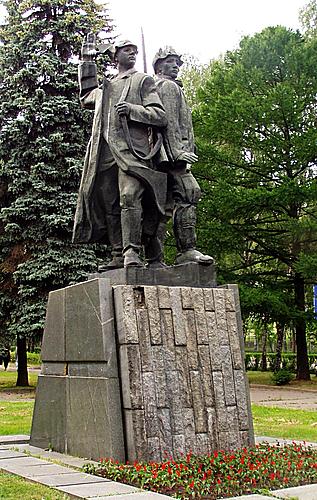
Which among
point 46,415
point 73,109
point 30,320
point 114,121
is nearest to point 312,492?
point 46,415

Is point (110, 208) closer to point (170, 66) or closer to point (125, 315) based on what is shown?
point (125, 315)

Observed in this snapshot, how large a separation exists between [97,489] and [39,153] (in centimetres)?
1513

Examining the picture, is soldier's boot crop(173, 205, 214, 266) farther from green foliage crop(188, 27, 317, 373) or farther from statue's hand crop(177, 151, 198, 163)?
green foliage crop(188, 27, 317, 373)

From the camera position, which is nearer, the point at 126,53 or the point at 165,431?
the point at 165,431

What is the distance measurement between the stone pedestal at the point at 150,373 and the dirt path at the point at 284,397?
7.65 metres

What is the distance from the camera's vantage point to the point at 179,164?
794 centimetres

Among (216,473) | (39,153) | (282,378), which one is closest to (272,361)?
(282,378)

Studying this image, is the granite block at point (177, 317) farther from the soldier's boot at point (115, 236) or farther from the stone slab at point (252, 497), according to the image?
the stone slab at point (252, 497)

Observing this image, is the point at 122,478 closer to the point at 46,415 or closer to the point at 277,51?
the point at 46,415

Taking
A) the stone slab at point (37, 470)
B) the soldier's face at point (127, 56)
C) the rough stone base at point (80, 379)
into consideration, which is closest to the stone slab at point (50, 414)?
the rough stone base at point (80, 379)

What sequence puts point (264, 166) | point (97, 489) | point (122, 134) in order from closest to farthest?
1. point (97, 489)
2. point (122, 134)
3. point (264, 166)

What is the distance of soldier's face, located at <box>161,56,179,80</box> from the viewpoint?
8.21 m

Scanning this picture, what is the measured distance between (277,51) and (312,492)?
19243 mm

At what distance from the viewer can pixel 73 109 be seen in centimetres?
2033
